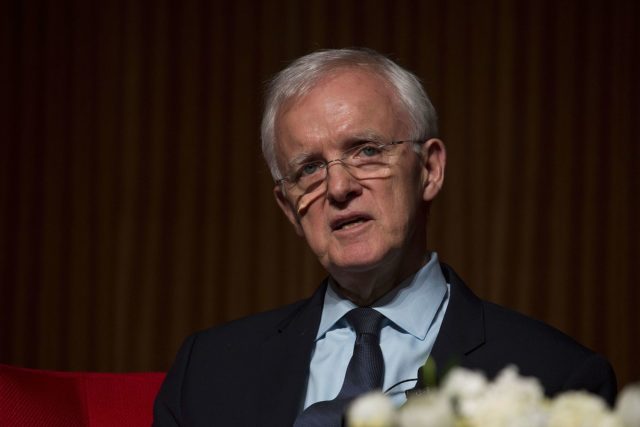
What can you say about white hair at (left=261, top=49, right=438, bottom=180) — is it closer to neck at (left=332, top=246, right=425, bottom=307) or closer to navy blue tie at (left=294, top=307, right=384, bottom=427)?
neck at (left=332, top=246, right=425, bottom=307)

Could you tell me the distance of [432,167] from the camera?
216 cm

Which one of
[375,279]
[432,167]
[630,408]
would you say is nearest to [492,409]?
[630,408]

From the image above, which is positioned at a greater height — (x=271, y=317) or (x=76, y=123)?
(x=76, y=123)

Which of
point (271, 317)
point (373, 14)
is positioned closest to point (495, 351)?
point (271, 317)

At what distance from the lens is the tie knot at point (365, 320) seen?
2.01 metres

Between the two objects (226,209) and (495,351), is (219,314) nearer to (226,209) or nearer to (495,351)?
(226,209)

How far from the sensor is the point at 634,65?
10.3ft

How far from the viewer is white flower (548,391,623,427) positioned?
84 centimetres

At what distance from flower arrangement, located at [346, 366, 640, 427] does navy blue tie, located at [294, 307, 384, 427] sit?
3.04 ft

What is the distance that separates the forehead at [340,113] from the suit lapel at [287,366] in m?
0.38

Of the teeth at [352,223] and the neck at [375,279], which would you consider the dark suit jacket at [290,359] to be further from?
the teeth at [352,223]

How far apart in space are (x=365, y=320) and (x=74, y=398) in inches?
27.1

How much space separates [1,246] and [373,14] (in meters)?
1.56

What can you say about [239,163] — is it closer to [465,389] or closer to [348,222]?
[348,222]
